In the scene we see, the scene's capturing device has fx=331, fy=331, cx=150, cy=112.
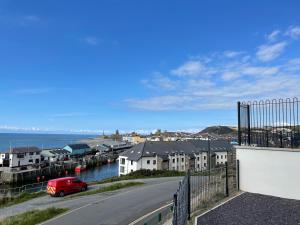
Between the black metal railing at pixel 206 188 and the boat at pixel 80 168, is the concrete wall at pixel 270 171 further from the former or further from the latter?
the boat at pixel 80 168

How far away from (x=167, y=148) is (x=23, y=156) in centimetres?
3570

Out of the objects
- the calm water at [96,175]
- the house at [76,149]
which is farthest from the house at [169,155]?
the house at [76,149]

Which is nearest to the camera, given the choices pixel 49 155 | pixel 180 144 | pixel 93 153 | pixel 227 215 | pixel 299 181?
pixel 227 215

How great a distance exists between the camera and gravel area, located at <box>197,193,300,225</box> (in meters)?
8.99

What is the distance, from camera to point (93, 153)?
12725 centimetres

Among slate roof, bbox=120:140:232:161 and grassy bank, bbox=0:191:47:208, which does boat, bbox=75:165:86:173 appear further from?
grassy bank, bbox=0:191:47:208

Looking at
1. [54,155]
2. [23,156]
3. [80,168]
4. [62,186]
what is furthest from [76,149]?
[62,186]

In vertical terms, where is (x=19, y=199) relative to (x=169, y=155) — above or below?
below

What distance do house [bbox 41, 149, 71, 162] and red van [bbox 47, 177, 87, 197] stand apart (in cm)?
6626

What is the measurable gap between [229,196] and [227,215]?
270cm

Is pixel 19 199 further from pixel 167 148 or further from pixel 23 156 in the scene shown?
pixel 23 156

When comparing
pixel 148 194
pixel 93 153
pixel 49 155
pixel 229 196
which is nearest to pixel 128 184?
pixel 148 194

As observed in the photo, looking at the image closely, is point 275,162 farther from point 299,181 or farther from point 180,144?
point 180,144

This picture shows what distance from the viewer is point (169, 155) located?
252ft
